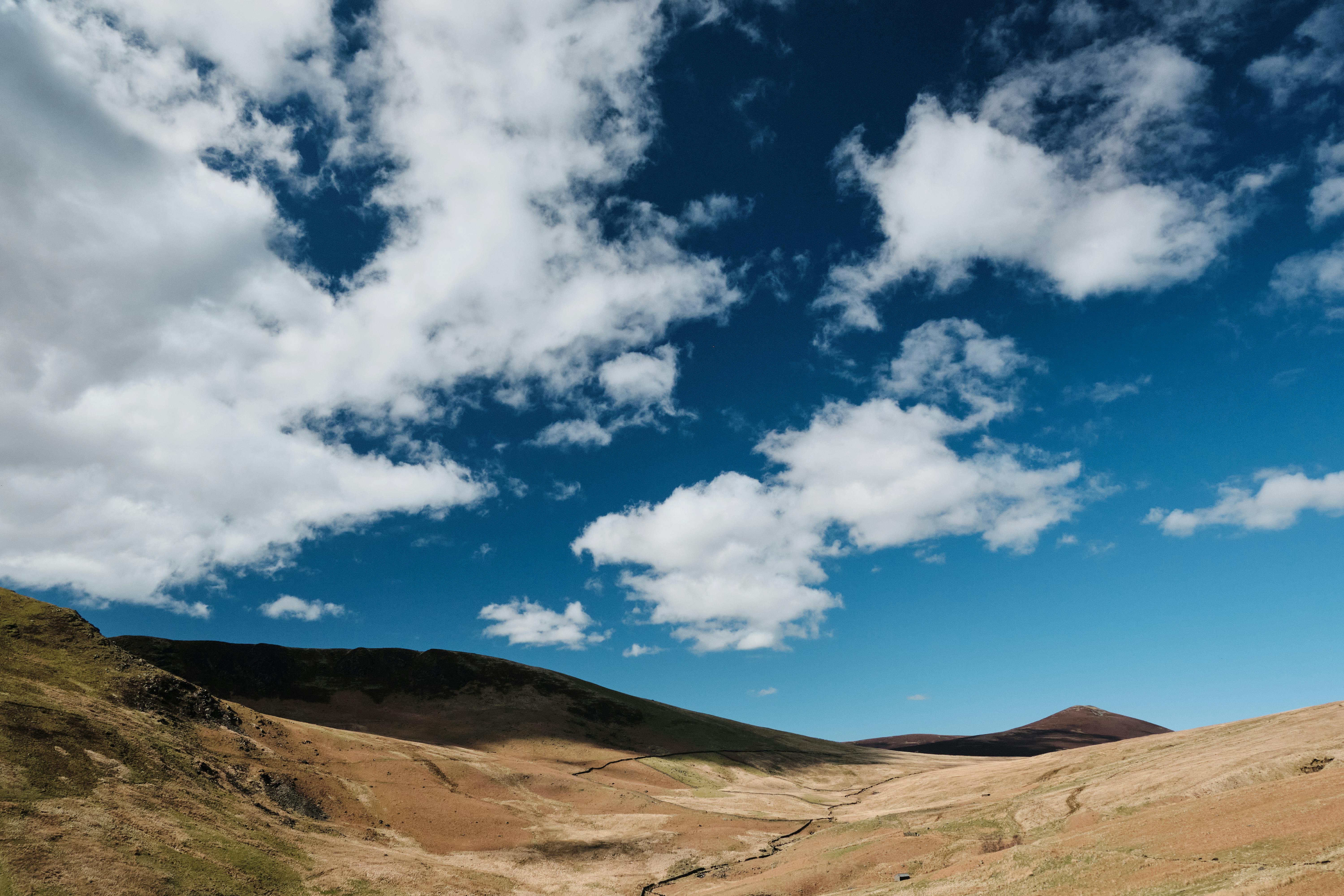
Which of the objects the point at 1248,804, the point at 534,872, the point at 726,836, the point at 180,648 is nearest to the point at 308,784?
the point at 534,872

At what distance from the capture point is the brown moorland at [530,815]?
27.6 m

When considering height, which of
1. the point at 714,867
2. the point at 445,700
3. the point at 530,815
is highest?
Result: the point at 445,700

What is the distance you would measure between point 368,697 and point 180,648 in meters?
46.5

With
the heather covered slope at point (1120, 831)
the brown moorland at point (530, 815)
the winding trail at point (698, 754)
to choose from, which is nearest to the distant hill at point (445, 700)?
the winding trail at point (698, 754)

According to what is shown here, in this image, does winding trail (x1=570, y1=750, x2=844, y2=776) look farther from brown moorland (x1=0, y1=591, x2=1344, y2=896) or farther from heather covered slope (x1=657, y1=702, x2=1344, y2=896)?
heather covered slope (x1=657, y1=702, x2=1344, y2=896)

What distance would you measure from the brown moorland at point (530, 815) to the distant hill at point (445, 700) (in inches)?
1339

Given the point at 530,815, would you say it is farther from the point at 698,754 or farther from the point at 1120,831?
the point at 698,754

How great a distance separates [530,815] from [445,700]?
79.8m

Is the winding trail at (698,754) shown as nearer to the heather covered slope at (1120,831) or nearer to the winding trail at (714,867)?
the heather covered slope at (1120,831)

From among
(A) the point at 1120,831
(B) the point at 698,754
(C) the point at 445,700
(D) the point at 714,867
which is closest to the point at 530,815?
(D) the point at 714,867

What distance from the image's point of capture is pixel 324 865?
131 feet

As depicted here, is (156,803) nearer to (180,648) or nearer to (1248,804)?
(1248,804)

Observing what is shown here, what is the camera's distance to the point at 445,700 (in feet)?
447

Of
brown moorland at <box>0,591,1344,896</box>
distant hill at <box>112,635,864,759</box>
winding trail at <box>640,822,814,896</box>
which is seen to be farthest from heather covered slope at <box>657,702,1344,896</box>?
distant hill at <box>112,635,864,759</box>
